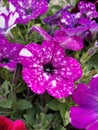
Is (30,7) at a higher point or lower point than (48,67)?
higher

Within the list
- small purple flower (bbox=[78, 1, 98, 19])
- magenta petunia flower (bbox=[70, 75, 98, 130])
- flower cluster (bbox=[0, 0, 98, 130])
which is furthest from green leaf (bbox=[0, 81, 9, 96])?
small purple flower (bbox=[78, 1, 98, 19])

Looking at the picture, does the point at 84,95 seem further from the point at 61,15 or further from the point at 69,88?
the point at 61,15

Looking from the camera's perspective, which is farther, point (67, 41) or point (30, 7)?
point (30, 7)

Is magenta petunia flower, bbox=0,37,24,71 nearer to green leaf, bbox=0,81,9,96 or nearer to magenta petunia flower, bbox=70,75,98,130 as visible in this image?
green leaf, bbox=0,81,9,96

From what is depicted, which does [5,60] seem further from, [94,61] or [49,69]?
[94,61]

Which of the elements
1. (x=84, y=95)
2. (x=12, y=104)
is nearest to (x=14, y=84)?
(x=12, y=104)

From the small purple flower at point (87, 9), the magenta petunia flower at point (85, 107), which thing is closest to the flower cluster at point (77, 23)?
the small purple flower at point (87, 9)

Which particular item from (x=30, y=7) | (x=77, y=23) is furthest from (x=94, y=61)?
(x=30, y=7)
